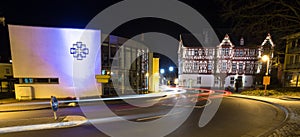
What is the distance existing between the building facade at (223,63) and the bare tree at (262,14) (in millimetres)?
21369

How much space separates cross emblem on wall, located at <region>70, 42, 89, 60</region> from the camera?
1312cm

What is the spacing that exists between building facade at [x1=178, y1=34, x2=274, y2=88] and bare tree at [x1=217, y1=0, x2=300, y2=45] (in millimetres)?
21369

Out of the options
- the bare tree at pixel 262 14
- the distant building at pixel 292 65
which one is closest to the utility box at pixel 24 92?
the bare tree at pixel 262 14

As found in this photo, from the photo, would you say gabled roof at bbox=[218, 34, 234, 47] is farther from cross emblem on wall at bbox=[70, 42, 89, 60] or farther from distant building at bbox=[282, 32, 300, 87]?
cross emblem on wall at bbox=[70, 42, 89, 60]

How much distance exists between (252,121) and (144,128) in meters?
5.18

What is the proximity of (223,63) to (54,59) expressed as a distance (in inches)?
1120

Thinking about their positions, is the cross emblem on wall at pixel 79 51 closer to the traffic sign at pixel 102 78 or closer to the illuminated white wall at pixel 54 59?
the illuminated white wall at pixel 54 59

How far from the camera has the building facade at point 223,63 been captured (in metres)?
28.3

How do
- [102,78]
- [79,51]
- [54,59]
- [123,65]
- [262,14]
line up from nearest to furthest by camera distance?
[262,14] < [54,59] < [79,51] < [102,78] < [123,65]

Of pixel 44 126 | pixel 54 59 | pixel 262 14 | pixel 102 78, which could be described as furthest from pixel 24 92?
pixel 262 14

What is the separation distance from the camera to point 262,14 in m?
8.21

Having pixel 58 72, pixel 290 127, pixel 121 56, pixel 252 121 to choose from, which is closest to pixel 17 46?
pixel 58 72

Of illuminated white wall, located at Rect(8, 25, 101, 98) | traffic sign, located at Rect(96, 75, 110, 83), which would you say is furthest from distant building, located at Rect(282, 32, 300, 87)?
illuminated white wall, located at Rect(8, 25, 101, 98)

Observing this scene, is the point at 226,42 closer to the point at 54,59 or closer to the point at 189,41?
the point at 189,41
